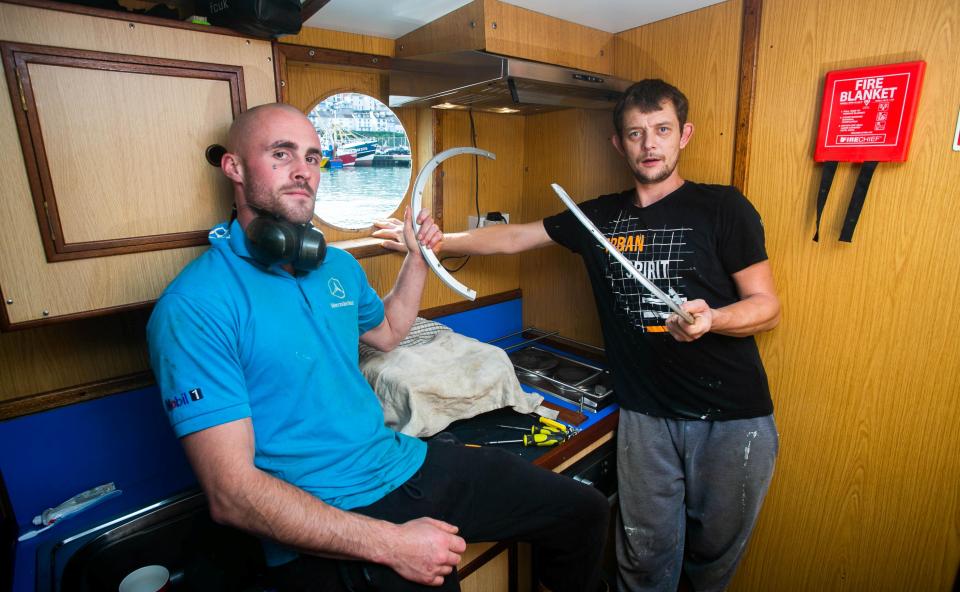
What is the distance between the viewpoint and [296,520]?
39.5 inches

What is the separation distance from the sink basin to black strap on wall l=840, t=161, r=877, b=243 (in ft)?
6.19

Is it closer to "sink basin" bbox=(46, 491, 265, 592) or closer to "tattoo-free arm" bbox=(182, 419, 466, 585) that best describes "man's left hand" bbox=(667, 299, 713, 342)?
"tattoo-free arm" bbox=(182, 419, 466, 585)

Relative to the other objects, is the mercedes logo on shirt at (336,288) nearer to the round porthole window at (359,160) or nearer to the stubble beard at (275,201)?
the stubble beard at (275,201)

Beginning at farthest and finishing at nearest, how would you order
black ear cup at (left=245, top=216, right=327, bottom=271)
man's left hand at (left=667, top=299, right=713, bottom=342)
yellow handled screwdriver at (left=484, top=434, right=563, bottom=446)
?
yellow handled screwdriver at (left=484, top=434, right=563, bottom=446)
man's left hand at (left=667, top=299, right=713, bottom=342)
black ear cup at (left=245, top=216, right=327, bottom=271)

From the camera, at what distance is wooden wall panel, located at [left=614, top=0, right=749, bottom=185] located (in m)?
1.68

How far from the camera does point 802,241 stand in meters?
1.61

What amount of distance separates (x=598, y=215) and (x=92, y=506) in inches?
68.3

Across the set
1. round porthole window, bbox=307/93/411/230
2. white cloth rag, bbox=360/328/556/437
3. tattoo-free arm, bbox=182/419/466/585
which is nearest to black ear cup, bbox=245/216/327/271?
tattoo-free arm, bbox=182/419/466/585

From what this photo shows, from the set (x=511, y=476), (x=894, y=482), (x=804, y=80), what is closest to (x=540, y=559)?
(x=511, y=476)

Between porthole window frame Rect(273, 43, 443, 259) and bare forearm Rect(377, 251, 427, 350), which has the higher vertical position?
porthole window frame Rect(273, 43, 443, 259)

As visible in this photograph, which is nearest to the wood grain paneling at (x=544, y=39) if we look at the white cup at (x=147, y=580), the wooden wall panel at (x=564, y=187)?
the wooden wall panel at (x=564, y=187)

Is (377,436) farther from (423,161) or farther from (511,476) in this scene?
(423,161)

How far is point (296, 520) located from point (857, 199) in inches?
67.0

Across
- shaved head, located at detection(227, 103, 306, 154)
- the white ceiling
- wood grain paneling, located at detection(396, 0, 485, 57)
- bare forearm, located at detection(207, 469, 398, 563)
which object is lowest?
bare forearm, located at detection(207, 469, 398, 563)
